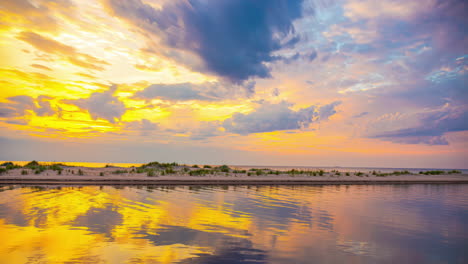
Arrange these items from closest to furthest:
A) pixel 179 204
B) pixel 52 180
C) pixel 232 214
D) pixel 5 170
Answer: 1. pixel 232 214
2. pixel 179 204
3. pixel 52 180
4. pixel 5 170

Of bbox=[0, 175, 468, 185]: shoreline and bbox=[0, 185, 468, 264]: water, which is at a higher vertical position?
bbox=[0, 175, 468, 185]: shoreline

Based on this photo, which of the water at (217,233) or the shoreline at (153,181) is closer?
the water at (217,233)

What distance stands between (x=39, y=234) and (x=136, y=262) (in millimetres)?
4177

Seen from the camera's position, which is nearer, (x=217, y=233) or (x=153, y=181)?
(x=217, y=233)

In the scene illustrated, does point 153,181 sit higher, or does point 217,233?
point 153,181

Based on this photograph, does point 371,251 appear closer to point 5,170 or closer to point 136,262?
point 136,262

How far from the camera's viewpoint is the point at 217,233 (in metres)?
9.29

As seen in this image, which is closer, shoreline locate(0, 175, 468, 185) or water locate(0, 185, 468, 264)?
water locate(0, 185, 468, 264)

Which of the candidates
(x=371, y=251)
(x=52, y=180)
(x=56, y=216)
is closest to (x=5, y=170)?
(x=52, y=180)

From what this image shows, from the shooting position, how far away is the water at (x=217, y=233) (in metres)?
7.21

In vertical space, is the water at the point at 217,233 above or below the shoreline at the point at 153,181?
below

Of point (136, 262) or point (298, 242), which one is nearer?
point (136, 262)

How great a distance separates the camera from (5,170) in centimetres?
2692

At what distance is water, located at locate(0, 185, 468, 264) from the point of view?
7.21 m
